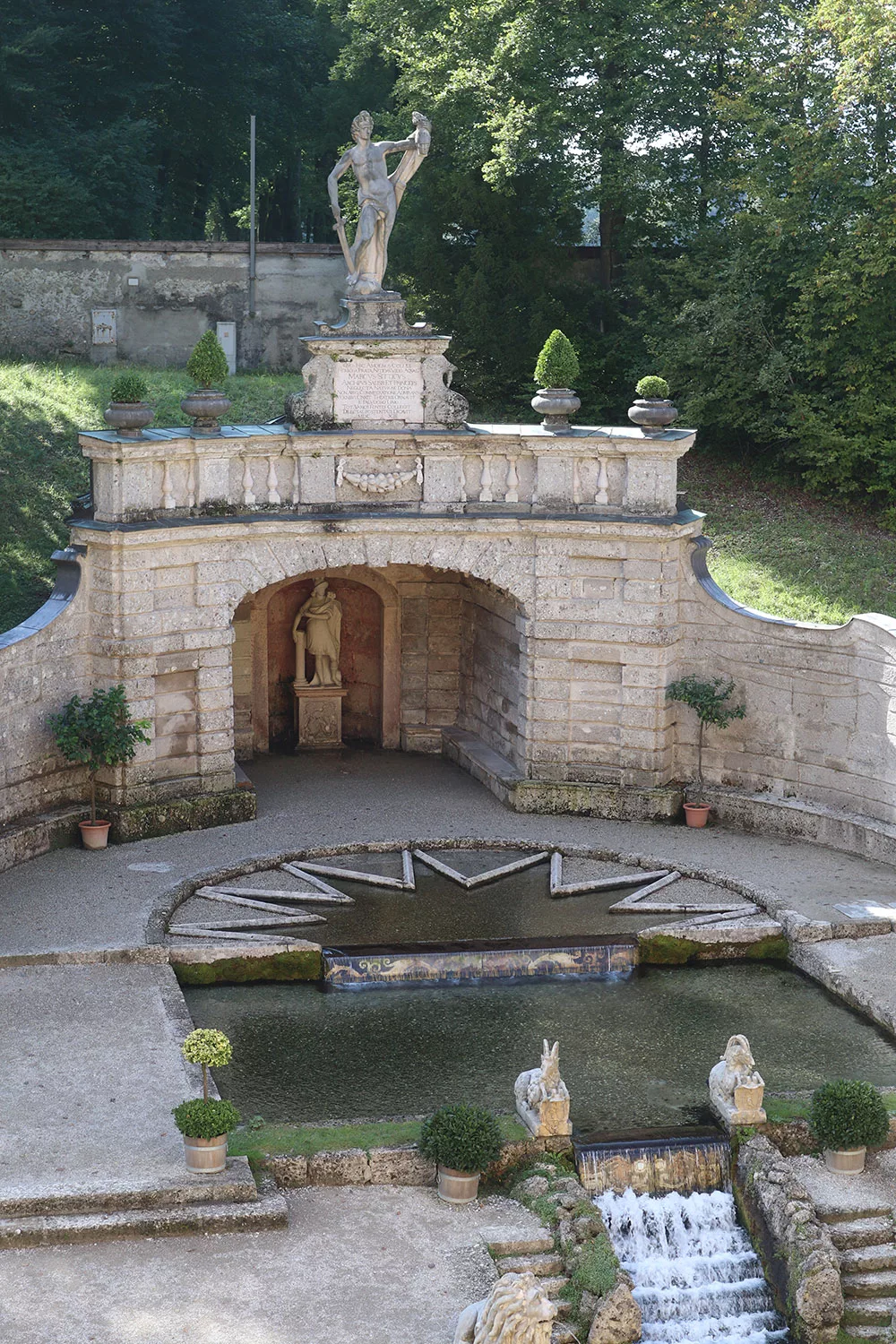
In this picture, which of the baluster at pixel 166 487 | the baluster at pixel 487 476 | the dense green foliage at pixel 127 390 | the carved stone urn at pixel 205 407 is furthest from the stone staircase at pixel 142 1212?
the baluster at pixel 487 476

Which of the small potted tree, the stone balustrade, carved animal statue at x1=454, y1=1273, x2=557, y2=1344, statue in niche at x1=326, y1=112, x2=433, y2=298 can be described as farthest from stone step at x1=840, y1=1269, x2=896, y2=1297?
statue in niche at x1=326, y1=112, x2=433, y2=298

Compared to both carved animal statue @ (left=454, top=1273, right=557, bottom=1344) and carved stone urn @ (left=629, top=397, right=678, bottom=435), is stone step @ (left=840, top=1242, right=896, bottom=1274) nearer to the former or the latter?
carved animal statue @ (left=454, top=1273, right=557, bottom=1344)

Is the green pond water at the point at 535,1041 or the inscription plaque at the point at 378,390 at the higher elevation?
the inscription plaque at the point at 378,390

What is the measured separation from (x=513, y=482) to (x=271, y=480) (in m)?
3.09

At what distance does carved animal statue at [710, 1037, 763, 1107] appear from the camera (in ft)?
51.0

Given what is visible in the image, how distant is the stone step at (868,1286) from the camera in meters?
14.1

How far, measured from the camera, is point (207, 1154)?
14.3 m

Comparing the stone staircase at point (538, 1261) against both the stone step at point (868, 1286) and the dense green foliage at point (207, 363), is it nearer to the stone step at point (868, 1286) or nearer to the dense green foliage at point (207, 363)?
the stone step at point (868, 1286)

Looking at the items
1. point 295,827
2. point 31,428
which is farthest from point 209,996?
point 31,428

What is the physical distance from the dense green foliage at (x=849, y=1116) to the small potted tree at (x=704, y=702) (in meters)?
7.91

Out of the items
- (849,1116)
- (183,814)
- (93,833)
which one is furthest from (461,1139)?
(183,814)

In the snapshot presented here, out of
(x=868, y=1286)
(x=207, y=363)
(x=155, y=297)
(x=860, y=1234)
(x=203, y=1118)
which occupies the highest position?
(x=155, y=297)

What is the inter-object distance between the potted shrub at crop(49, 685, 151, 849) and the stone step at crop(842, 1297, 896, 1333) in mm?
10925

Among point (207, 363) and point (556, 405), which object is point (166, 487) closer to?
point (207, 363)
